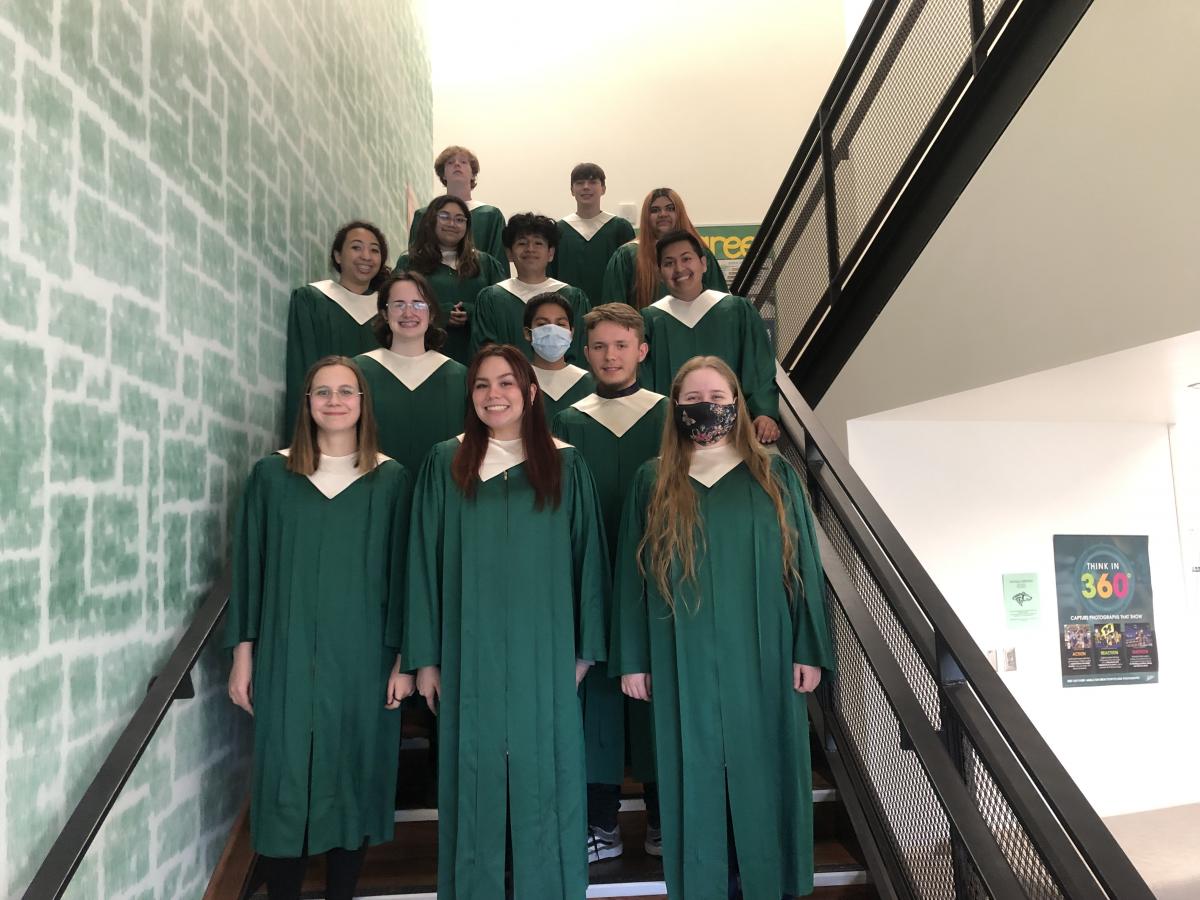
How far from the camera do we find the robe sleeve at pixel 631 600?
2676 millimetres

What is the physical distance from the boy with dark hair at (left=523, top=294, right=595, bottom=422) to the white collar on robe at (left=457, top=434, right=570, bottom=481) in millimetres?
684

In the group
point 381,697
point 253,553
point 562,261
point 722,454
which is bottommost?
point 381,697

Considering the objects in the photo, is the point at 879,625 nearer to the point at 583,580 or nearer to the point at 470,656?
the point at 583,580

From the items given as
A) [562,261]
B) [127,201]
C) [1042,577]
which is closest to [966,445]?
[1042,577]

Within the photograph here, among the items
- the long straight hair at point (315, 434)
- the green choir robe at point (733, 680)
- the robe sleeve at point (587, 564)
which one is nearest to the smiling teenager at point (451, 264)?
the long straight hair at point (315, 434)

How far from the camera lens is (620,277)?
4.84 m

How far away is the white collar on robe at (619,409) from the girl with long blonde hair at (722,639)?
0.55 m

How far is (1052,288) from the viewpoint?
3441 mm

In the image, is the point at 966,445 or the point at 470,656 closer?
the point at 470,656

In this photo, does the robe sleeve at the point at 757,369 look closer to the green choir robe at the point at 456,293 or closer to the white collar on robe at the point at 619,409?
the white collar on robe at the point at 619,409

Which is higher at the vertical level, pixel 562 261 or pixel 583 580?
pixel 562 261

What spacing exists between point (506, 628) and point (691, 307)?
2.00 meters

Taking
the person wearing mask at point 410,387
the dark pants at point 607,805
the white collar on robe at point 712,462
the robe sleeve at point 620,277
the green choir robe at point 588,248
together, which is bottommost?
the dark pants at point 607,805

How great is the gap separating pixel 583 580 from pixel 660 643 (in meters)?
0.31
